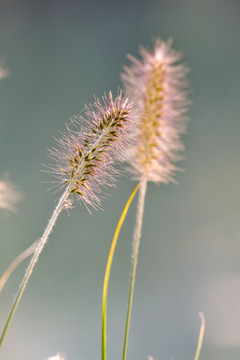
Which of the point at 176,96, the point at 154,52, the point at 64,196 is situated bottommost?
the point at 64,196

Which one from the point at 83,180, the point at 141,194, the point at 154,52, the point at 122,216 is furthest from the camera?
the point at 154,52

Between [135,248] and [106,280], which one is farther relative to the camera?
[135,248]

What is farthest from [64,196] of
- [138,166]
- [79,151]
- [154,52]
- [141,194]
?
[154,52]

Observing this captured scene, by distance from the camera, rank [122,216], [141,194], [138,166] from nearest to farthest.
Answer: [122,216] → [141,194] → [138,166]

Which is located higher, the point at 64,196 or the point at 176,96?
the point at 176,96

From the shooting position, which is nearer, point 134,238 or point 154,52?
point 134,238

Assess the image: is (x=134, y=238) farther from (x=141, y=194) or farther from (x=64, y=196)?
(x=64, y=196)

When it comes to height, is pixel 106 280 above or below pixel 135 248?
below

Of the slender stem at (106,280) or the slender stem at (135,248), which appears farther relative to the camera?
the slender stem at (135,248)

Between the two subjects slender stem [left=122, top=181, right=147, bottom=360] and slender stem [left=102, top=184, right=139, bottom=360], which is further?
slender stem [left=122, top=181, right=147, bottom=360]
